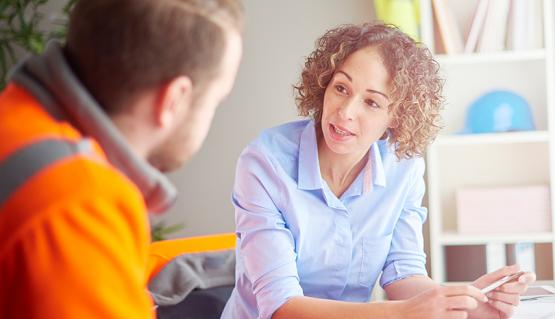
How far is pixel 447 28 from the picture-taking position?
346 centimetres

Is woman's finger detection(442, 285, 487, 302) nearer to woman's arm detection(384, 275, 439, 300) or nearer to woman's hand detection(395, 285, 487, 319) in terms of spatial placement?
woman's hand detection(395, 285, 487, 319)

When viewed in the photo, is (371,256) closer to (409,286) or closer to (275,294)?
(409,286)

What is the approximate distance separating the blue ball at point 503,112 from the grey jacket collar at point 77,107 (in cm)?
271

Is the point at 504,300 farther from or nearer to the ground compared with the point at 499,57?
nearer to the ground

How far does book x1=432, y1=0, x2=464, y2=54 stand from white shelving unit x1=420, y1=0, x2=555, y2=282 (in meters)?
0.04

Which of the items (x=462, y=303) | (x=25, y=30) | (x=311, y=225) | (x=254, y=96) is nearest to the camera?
(x=462, y=303)

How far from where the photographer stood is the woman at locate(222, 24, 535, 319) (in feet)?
5.59

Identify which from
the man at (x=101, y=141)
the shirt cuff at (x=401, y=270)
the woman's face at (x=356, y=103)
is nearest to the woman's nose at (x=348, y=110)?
the woman's face at (x=356, y=103)

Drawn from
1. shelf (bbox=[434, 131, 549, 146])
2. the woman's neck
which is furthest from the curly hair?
shelf (bbox=[434, 131, 549, 146])

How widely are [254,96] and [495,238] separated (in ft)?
4.28

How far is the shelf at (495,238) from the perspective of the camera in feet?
11.0

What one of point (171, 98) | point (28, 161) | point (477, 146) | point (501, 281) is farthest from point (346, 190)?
point (477, 146)

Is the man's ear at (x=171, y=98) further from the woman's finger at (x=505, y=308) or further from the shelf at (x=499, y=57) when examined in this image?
the shelf at (x=499, y=57)

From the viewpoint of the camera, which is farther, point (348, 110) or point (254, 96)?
point (254, 96)
